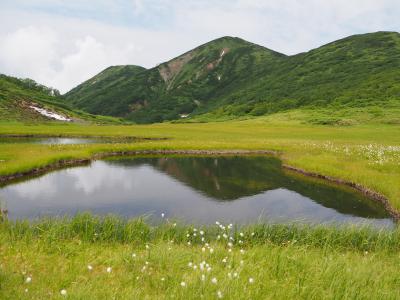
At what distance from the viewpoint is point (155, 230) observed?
17.0 metres

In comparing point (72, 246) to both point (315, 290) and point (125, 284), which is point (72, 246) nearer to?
point (125, 284)

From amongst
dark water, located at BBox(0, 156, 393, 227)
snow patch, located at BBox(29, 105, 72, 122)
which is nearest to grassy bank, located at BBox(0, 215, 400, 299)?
dark water, located at BBox(0, 156, 393, 227)

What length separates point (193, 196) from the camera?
107ft

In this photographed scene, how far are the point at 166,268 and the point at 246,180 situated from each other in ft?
95.6

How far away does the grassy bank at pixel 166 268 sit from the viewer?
952 cm

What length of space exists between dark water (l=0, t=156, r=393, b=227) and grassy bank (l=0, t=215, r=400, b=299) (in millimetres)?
6866

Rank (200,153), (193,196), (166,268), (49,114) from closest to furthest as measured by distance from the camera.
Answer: (166,268), (193,196), (200,153), (49,114)

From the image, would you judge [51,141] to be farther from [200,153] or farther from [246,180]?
[246,180]

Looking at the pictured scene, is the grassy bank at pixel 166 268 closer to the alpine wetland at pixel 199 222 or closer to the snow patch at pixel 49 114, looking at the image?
the alpine wetland at pixel 199 222

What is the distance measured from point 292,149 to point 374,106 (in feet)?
375

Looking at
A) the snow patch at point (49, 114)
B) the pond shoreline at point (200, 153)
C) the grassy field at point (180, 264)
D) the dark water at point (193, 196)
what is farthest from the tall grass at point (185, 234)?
the snow patch at point (49, 114)

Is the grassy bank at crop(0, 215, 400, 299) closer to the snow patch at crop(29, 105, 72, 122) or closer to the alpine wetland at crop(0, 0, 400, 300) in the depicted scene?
the alpine wetland at crop(0, 0, 400, 300)

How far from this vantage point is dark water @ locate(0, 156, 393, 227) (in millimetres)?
26562

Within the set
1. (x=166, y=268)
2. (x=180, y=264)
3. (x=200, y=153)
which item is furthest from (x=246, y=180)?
(x=166, y=268)
